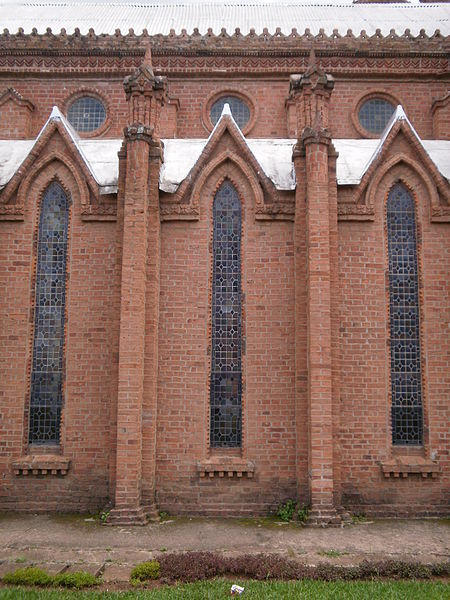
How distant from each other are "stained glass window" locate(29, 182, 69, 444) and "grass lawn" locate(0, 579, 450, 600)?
545cm

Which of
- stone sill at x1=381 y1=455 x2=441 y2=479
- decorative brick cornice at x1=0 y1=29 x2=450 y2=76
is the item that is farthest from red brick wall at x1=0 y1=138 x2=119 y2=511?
decorative brick cornice at x1=0 y1=29 x2=450 y2=76

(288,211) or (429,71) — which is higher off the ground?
(429,71)

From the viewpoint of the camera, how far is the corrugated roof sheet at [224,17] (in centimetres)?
2123

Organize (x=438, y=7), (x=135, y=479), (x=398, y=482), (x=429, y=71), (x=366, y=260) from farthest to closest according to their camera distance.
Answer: (x=438, y=7), (x=429, y=71), (x=366, y=260), (x=398, y=482), (x=135, y=479)

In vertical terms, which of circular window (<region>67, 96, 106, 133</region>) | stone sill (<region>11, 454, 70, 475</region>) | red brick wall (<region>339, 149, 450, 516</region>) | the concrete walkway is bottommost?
the concrete walkway

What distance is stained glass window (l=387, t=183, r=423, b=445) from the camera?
12.8m

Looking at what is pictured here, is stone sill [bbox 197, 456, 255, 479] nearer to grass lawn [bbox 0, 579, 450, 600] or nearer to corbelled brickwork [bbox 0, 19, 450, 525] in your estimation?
corbelled brickwork [bbox 0, 19, 450, 525]

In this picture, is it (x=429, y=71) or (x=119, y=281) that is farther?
(x=429, y=71)

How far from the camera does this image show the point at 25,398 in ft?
42.2

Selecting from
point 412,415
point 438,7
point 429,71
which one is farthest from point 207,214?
point 438,7

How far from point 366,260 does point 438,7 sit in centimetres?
1573

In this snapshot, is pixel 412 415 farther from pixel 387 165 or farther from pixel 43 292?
pixel 43 292

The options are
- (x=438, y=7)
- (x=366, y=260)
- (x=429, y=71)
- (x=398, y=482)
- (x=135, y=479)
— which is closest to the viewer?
(x=135, y=479)

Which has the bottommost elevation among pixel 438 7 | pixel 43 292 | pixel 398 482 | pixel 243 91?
pixel 398 482
